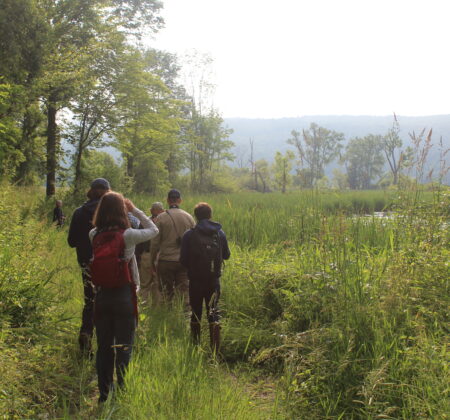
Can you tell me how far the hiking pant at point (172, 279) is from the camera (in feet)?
18.7

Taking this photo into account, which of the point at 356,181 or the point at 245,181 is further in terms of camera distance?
the point at 356,181

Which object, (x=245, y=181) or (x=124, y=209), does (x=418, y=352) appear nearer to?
(x=124, y=209)

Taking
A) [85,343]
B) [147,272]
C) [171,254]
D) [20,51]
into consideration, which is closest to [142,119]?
[20,51]

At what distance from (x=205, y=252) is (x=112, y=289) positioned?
1.45 meters

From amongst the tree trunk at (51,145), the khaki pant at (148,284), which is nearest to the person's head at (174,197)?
the khaki pant at (148,284)

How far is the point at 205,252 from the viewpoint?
4.55m

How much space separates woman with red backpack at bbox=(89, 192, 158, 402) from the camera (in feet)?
10.6

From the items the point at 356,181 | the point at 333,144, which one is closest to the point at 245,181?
the point at 333,144

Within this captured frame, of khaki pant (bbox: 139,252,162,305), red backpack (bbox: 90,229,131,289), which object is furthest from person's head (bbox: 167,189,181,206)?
red backpack (bbox: 90,229,131,289)

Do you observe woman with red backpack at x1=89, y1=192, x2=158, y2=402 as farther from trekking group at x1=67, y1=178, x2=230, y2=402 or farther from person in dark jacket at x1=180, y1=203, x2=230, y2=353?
person in dark jacket at x1=180, y1=203, x2=230, y2=353

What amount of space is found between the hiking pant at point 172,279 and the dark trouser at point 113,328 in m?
2.31

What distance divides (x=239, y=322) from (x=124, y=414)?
2.78 m

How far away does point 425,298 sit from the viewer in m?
3.83

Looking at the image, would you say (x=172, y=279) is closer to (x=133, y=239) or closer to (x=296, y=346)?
(x=133, y=239)
